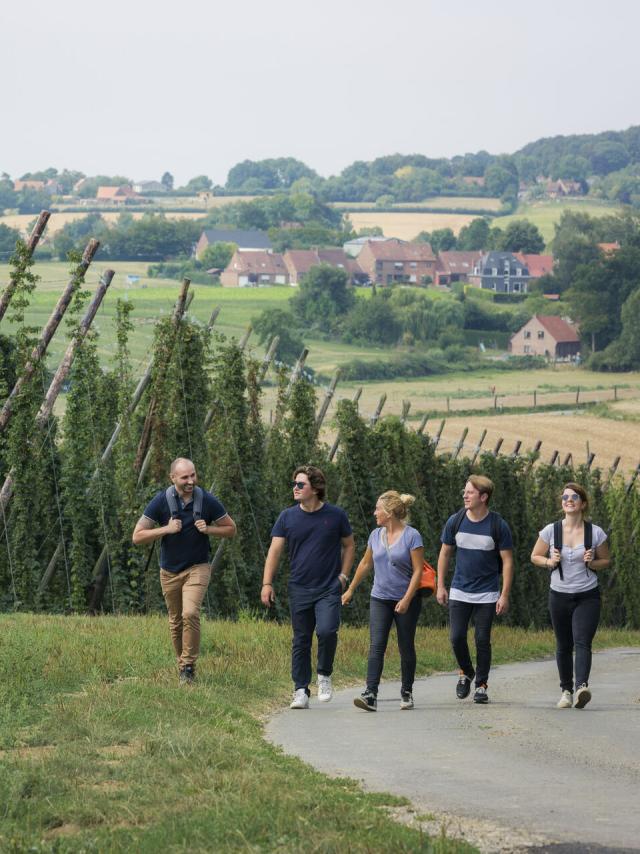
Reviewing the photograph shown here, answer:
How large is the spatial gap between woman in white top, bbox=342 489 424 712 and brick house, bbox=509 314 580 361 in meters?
129

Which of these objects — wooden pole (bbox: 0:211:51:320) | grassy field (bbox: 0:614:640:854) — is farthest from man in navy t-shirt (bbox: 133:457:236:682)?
wooden pole (bbox: 0:211:51:320)

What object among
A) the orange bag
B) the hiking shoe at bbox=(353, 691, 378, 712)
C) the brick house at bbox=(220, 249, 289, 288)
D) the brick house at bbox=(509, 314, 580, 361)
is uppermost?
the orange bag

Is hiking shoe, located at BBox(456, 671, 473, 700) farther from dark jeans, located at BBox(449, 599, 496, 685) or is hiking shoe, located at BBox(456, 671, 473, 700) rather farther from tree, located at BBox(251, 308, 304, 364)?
tree, located at BBox(251, 308, 304, 364)

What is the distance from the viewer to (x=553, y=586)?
1328 centimetres

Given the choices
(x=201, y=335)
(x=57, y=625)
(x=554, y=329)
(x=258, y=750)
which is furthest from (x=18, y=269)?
(x=554, y=329)

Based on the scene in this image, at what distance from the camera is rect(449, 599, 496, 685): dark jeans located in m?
13.3

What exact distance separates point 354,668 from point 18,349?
7.06 meters

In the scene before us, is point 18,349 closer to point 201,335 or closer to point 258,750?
point 201,335

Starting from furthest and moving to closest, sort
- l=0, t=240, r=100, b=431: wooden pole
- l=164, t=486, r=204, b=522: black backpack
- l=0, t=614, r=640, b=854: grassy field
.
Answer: l=0, t=240, r=100, b=431: wooden pole < l=164, t=486, r=204, b=522: black backpack < l=0, t=614, r=640, b=854: grassy field

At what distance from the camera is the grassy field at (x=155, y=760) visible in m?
7.69

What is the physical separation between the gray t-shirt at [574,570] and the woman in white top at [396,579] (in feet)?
3.51

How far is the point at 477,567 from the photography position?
1326 cm

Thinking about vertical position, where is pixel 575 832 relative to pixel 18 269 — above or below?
below

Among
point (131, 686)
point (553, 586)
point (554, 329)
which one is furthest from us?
point (554, 329)
